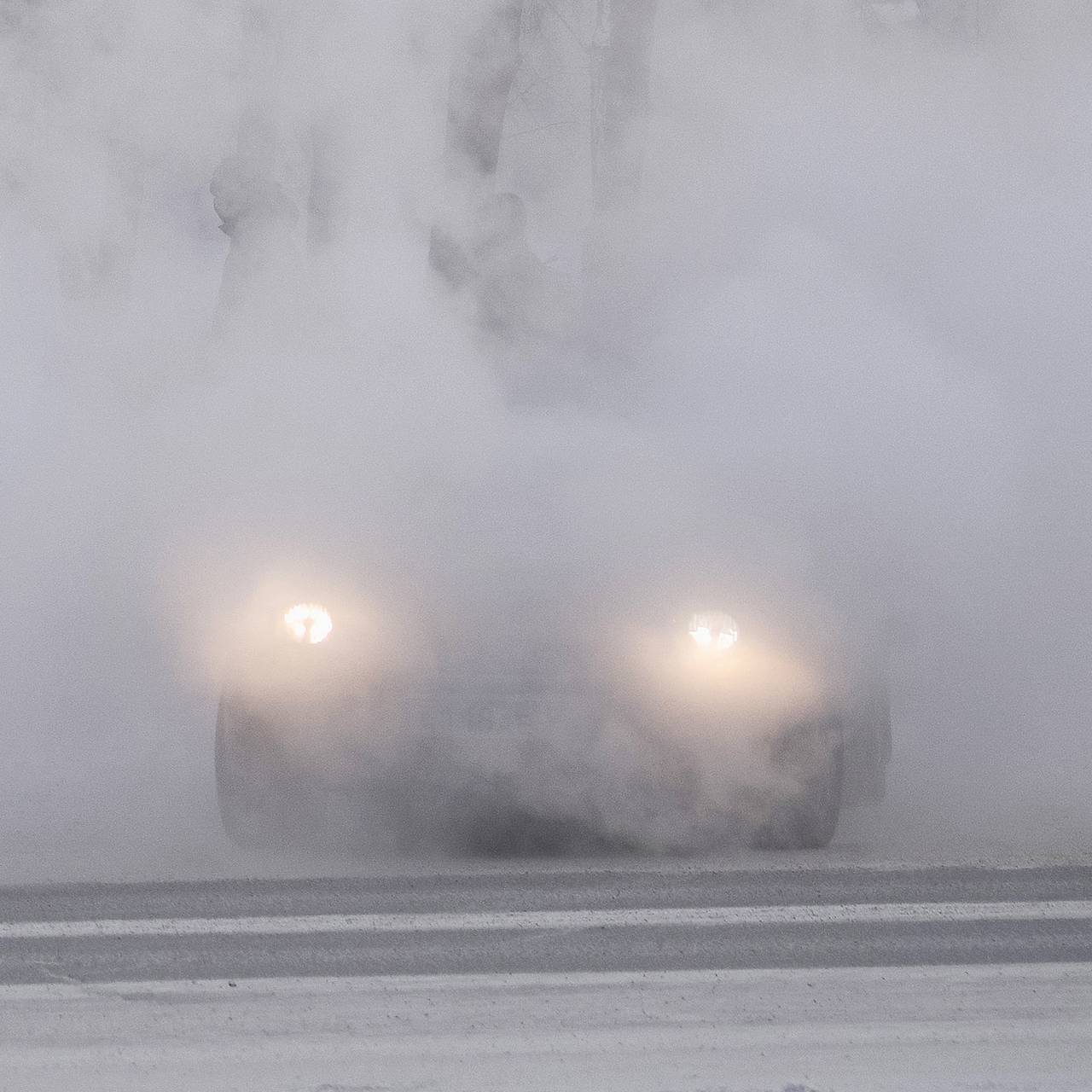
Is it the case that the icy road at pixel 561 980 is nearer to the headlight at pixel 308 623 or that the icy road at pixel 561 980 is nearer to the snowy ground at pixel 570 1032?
the snowy ground at pixel 570 1032

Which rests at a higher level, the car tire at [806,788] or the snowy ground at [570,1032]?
the car tire at [806,788]

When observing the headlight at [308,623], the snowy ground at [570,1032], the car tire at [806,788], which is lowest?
the snowy ground at [570,1032]

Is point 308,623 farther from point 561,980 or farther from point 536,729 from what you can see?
point 561,980

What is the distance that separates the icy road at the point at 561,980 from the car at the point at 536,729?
9.5 inches

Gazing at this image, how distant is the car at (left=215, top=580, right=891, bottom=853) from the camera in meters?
5.31

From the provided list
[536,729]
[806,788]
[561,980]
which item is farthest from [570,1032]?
[806,788]

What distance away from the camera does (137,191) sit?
26.0 ft

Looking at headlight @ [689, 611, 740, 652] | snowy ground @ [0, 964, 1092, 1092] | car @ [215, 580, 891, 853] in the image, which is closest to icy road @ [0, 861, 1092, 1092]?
snowy ground @ [0, 964, 1092, 1092]

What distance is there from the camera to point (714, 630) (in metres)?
5.43

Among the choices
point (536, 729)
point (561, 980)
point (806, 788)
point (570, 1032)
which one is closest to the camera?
point (570, 1032)

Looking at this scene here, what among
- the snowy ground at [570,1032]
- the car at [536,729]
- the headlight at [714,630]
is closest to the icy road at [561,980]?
the snowy ground at [570,1032]

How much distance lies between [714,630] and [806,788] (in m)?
0.45

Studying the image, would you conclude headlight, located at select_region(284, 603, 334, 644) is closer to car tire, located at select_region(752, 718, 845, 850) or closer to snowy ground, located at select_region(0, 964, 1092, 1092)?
car tire, located at select_region(752, 718, 845, 850)

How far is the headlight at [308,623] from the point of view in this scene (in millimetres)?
5391
